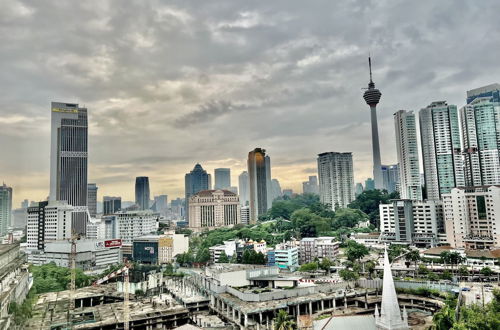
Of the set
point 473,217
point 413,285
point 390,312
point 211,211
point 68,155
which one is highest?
point 68,155

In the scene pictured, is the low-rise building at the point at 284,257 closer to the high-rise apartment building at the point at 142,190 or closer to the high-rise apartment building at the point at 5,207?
the high-rise apartment building at the point at 5,207

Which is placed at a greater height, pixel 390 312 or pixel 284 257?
pixel 390 312

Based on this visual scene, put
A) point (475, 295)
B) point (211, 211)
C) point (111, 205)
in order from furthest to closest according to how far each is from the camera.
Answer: point (111, 205) < point (211, 211) < point (475, 295)

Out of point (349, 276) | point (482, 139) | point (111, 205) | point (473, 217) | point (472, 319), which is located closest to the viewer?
point (472, 319)

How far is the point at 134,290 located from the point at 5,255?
14047mm

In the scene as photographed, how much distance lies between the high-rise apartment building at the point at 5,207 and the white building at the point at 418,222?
188ft

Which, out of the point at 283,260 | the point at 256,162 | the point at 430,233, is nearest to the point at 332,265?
the point at 283,260

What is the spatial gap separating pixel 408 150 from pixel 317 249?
30842mm

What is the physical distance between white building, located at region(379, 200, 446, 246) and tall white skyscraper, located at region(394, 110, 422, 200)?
46.5 feet

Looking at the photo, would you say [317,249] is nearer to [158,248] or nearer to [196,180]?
[158,248]

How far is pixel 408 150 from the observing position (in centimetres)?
7544

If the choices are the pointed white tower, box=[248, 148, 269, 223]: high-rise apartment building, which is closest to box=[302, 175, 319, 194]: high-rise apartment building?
box=[248, 148, 269, 223]: high-rise apartment building

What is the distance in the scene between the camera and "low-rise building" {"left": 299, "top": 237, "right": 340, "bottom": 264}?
57.4m

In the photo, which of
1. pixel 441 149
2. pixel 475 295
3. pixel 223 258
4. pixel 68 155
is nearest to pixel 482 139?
pixel 441 149
